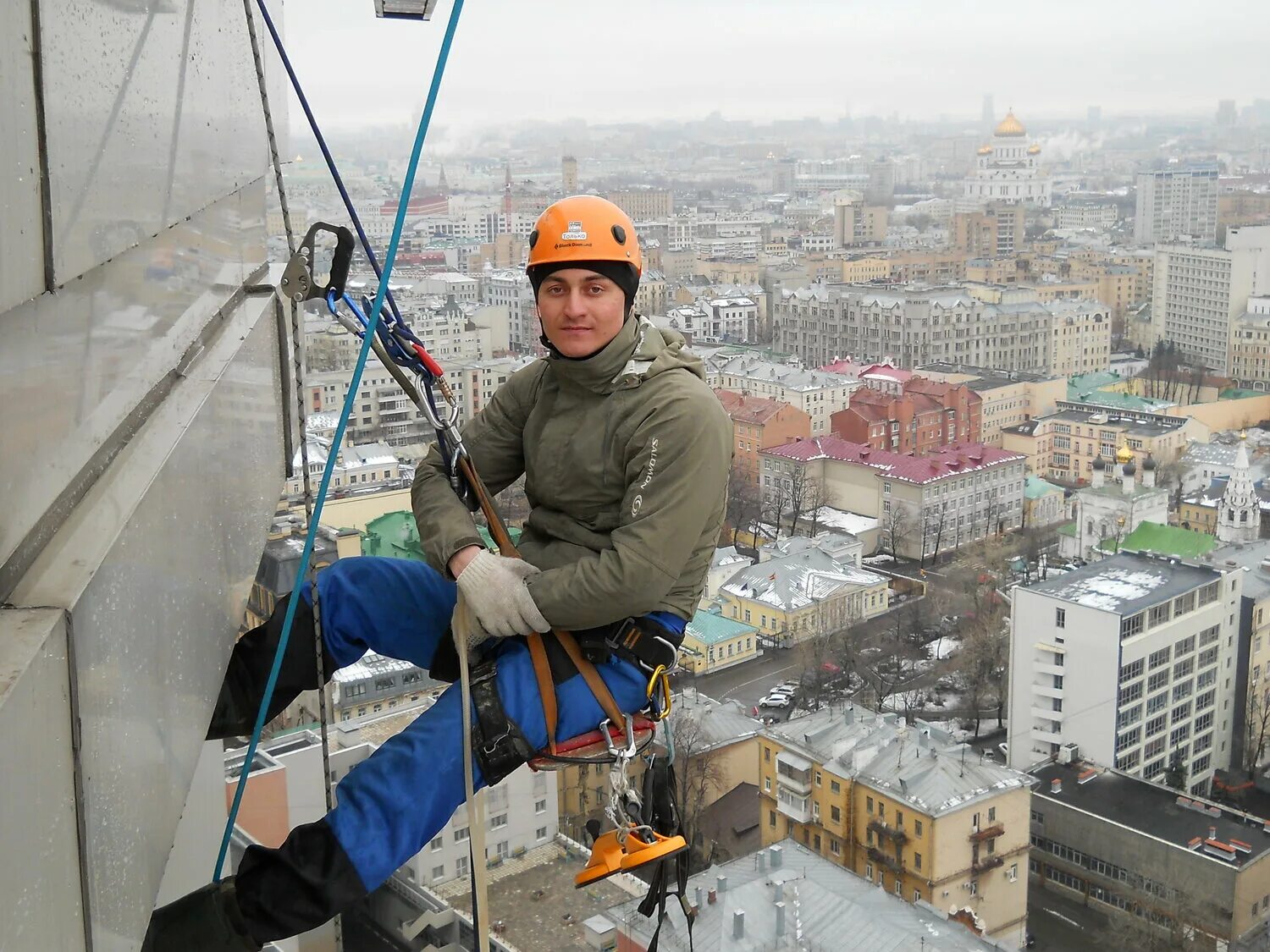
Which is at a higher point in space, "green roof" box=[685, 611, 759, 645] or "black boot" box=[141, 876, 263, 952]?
"black boot" box=[141, 876, 263, 952]

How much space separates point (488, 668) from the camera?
94cm

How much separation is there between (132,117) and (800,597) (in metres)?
10.8

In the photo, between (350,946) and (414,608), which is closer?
(414,608)

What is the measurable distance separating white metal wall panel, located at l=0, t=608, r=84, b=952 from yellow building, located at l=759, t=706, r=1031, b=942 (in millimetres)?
6990

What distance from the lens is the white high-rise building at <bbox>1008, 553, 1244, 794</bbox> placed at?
8.67m

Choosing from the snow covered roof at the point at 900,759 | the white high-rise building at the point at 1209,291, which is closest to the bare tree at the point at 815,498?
the snow covered roof at the point at 900,759

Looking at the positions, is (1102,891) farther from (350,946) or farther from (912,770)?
(350,946)

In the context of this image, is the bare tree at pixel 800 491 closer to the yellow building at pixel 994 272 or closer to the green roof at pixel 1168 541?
the green roof at pixel 1168 541

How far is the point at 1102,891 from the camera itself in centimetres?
759

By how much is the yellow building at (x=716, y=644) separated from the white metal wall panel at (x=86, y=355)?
32.2 feet

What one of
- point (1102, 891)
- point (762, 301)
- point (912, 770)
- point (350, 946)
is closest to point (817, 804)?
point (912, 770)

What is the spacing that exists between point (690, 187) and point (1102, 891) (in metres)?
39.7

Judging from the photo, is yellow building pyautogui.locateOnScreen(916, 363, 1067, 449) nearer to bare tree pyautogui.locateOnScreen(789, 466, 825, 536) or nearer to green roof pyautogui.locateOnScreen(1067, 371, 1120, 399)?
green roof pyautogui.locateOnScreen(1067, 371, 1120, 399)

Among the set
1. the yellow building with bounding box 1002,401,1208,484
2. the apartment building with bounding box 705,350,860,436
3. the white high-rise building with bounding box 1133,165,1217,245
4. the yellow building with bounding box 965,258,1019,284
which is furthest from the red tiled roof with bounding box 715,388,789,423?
the white high-rise building with bounding box 1133,165,1217,245
